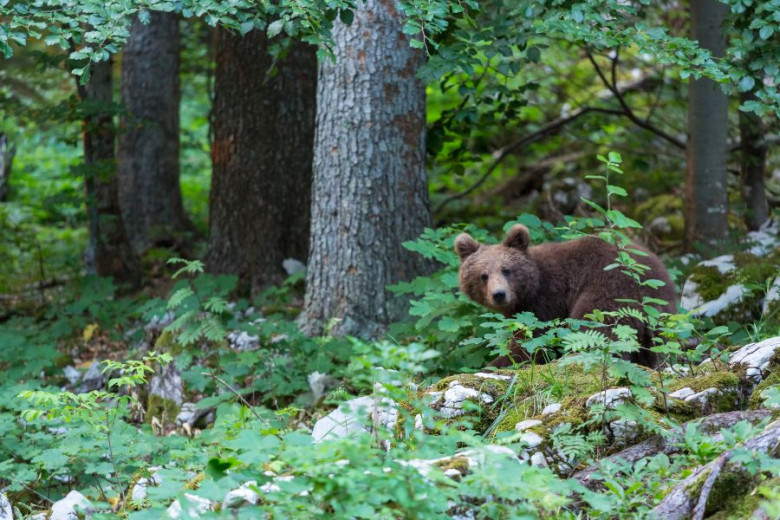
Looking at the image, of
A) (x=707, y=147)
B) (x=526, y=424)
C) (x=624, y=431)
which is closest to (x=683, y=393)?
(x=624, y=431)

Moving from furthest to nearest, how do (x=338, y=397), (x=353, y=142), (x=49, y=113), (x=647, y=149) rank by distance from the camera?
(x=647, y=149), (x=49, y=113), (x=353, y=142), (x=338, y=397)

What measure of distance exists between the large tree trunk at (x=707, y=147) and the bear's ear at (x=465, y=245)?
11.0 ft

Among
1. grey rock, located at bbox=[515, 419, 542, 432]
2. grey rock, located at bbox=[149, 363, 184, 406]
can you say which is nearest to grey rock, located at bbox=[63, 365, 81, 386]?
grey rock, located at bbox=[149, 363, 184, 406]

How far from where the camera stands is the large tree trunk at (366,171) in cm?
741

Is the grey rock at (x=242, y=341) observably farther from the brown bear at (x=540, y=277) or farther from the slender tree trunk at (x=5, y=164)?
the slender tree trunk at (x=5, y=164)

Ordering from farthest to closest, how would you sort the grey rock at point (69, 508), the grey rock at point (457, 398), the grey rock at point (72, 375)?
the grey rock at point (72, 375), the grey rock at point (69, 508), the grey rock at point (457, 398)

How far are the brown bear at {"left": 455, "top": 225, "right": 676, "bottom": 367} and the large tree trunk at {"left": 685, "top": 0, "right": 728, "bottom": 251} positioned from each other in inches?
112

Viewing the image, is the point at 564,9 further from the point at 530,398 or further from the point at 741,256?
the point at 741,256

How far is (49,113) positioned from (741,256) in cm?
728

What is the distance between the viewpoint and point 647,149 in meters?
12.3

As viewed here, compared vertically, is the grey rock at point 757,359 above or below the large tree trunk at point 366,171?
below

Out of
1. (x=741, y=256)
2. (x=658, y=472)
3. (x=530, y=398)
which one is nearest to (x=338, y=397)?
(x=530, y=398)

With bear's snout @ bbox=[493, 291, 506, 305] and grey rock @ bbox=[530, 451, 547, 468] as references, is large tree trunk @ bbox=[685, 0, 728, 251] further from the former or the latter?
grey rock @ bbox=[530, 451, 547, 468]

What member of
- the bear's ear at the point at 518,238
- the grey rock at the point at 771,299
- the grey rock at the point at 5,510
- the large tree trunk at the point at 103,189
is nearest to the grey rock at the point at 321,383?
the bear's ear at the point at 518,238
